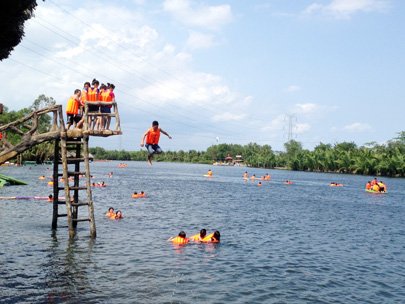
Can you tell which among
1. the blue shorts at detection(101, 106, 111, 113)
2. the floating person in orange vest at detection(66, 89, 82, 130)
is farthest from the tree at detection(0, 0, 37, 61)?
the floating person in orange vest at detection(66, 89, 82, 130)

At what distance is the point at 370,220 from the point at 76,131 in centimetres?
2814

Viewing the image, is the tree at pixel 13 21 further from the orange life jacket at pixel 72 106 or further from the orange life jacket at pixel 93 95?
the orange life jacket at pixel 72 106

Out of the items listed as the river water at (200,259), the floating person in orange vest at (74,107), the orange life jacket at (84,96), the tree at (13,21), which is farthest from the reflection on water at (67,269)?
the tree at (13,21)

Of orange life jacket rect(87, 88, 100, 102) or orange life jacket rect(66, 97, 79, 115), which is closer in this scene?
orange life jacket rect(87, 88, 100, 102)

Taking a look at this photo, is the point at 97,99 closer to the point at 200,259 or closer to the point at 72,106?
the point at 72,106

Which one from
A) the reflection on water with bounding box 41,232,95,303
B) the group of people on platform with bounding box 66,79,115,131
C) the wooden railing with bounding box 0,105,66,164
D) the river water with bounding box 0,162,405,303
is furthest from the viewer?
the group of people on platform with bounding box 66,79,115,131

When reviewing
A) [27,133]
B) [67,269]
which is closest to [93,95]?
[27,133]

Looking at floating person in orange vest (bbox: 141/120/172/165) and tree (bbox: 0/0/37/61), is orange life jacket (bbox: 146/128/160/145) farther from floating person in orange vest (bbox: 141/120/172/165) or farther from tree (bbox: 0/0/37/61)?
tree (bbox: 0/0/37/61)

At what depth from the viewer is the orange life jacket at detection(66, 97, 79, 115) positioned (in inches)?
882

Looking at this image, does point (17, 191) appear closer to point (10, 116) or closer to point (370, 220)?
point (370, 220)

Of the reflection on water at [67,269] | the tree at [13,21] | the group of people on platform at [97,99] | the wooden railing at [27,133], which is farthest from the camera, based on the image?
the group of people on platform at [97,99]

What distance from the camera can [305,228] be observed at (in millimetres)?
34719

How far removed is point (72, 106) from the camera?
883 inches

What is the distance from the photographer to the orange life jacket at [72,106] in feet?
73.5
